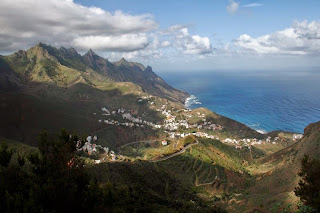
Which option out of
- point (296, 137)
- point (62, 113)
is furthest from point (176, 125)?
point (62, 113)

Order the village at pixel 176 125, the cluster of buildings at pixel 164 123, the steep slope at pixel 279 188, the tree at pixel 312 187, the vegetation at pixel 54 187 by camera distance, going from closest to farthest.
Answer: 1. the vegetation at pixel 54 187
2. the tree at pixel 312 187
3. the steep slope at pixel 279 188
4. the village at pixel 176 125
5. the cluster of buildings at pixel 164 123

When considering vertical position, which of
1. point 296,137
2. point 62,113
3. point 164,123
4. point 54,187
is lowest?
point 296,137

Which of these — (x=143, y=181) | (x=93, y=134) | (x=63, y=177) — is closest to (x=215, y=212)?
(x=143, y=181)

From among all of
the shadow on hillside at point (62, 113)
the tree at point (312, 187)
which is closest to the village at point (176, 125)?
the shadow on hillside at point (62, 113)

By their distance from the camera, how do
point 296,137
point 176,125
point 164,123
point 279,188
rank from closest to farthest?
1. point 279,188
2. point 296,137
3. point 176,125
4. point 164,123

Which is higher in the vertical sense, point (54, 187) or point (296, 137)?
point (54, 187)

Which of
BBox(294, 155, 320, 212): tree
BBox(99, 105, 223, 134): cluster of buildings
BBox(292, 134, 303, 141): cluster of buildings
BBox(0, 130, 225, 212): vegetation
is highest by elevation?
BBox(0, 130, 225, 212): vegetation

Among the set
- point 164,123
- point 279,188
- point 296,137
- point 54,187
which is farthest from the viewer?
point 164,123

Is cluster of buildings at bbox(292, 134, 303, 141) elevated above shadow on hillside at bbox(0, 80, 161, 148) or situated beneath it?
situated beneath

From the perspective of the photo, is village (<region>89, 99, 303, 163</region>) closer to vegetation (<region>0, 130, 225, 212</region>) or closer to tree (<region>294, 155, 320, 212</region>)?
vegetation (<region>0, 130, 225, 212</region>)

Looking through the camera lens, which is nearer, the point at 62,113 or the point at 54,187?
the point at 54,187

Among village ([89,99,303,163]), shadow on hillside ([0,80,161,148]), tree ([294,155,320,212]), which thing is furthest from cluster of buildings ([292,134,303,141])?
tree ([294,155,320,212])

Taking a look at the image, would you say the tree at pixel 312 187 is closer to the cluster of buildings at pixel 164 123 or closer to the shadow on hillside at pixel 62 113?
the shadow on hillside at pixel 62 113

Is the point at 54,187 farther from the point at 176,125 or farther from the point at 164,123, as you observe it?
the point at 164,123
